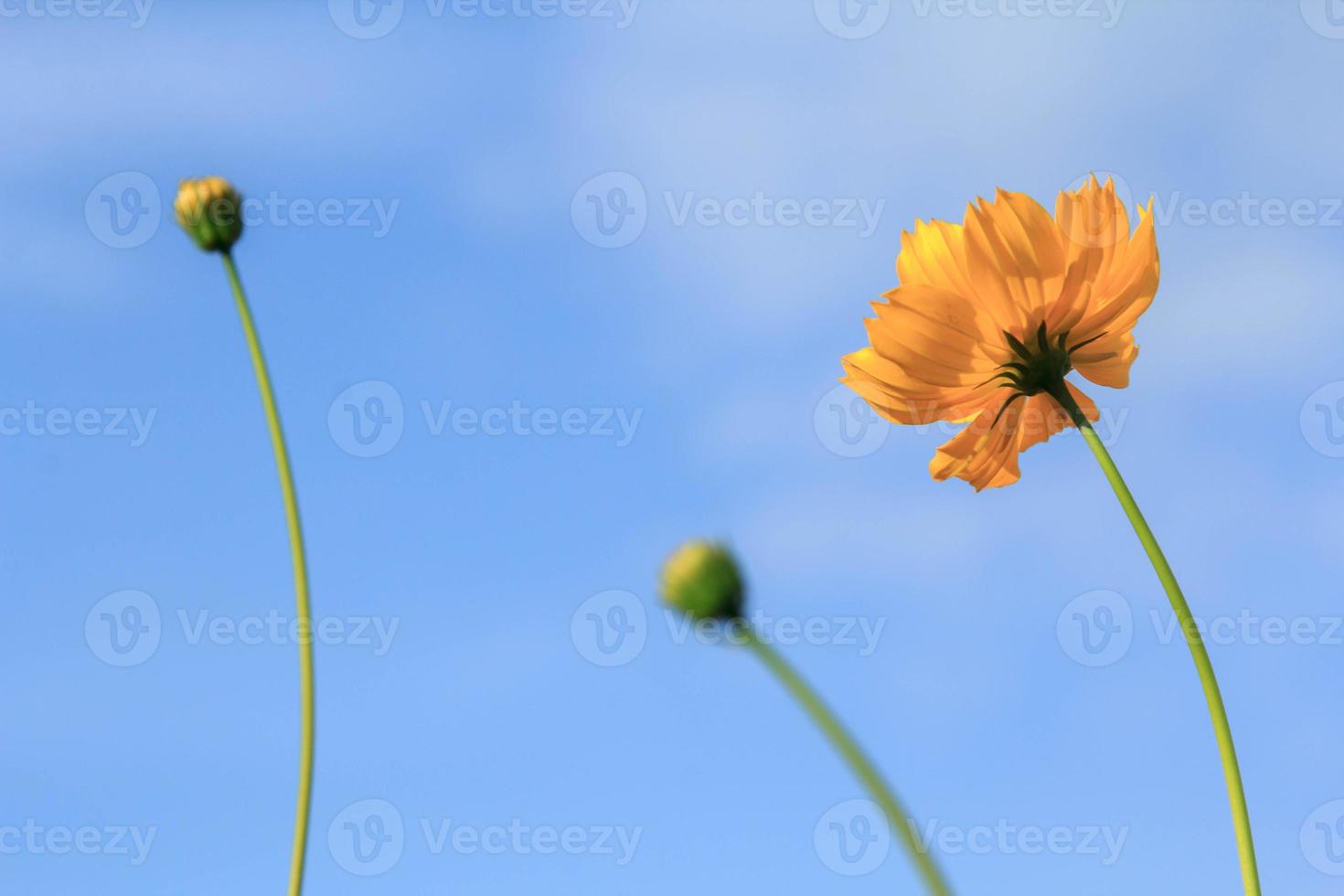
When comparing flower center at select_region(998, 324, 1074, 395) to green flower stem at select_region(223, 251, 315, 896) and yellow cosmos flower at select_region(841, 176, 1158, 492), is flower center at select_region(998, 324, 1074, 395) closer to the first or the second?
yellow cosmos flower at select_region(841, 176, 1158, 492)

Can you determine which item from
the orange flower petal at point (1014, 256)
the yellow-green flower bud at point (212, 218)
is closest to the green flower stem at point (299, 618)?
the yellow-green flower bud at point (212, 218)

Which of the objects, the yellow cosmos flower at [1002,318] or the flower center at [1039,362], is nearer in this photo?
the yellow cosmos flower at [1002,318]

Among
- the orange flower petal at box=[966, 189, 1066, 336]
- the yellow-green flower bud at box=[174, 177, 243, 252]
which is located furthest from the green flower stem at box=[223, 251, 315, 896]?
the orange flower petal at box=[966, 189, 1066, 336]

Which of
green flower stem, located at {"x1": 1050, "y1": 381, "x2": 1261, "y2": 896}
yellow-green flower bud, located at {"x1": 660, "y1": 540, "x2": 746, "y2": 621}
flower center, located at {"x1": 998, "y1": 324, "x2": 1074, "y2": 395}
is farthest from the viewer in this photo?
flower center, located at {"x1": 998, "y1": 324, "x2": 1074, "y2": 395}

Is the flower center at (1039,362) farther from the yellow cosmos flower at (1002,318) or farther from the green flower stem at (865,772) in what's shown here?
the green flower stem at (865,772)

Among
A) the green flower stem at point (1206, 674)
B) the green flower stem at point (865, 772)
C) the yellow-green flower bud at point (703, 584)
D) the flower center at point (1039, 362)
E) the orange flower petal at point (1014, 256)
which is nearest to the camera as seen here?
the green flower stem at point (865, 772)

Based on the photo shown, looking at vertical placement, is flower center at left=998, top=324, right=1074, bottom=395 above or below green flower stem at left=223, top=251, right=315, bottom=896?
above

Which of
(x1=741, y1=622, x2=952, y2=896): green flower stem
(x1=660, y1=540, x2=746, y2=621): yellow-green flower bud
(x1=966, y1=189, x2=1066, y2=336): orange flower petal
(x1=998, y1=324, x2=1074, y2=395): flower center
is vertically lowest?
Result: (x1=741, y1=622, x2=952, y2=896): green flower stem
